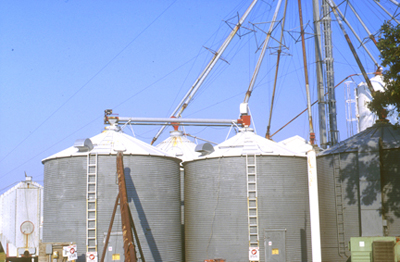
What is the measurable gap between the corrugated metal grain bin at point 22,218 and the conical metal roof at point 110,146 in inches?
488

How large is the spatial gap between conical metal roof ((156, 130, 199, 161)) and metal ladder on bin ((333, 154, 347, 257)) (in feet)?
53.8

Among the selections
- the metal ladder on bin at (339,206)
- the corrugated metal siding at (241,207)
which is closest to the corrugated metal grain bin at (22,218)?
the corrugated metal siding at (241,207)

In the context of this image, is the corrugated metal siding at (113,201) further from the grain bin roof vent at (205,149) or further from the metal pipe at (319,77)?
the metal pipe at (319,77)

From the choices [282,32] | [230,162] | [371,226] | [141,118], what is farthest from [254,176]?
[282,32]

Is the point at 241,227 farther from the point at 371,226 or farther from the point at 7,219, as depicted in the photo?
the point at 7,219

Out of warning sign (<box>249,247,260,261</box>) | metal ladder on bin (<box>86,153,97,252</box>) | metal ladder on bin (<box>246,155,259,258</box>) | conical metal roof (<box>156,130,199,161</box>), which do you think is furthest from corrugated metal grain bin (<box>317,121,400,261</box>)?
conical metal roof (<box>156,130,199,161</box>)

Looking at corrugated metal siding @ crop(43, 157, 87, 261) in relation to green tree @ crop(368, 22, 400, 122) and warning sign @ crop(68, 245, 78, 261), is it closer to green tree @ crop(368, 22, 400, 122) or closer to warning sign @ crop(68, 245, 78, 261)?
warning sign @ crop(68, 245, 78, 261)

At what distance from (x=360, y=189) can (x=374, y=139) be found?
337 centimetres

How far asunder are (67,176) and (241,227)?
11.0 m

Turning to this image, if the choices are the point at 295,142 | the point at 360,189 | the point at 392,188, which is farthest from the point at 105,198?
the point at 295,142

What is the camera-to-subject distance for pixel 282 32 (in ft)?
168

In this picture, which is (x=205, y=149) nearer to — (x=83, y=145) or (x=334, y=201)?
(x=83, y=145)

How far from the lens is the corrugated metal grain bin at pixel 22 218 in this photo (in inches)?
1815

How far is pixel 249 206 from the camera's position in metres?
34.2
